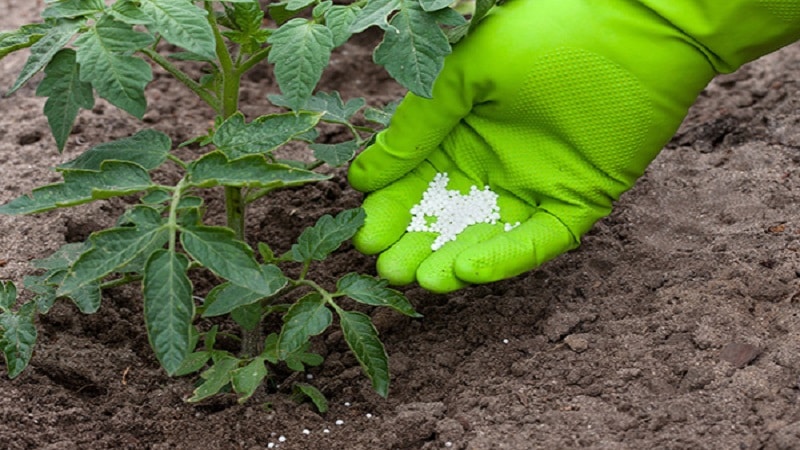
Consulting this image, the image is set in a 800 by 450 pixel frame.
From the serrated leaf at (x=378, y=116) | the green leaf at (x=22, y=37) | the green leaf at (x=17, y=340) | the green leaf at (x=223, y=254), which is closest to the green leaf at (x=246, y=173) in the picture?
the green leaf at (x=223, y=254)

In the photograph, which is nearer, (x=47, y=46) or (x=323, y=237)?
(x=47, y=46)

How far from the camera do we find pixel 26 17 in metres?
3.14

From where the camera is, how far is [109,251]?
1.42 m

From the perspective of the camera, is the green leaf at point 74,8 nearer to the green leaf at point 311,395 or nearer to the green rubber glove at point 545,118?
the green rubber glove at point 545,118

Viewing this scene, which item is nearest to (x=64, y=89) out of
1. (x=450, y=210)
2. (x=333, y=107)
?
(x=333, y=107)

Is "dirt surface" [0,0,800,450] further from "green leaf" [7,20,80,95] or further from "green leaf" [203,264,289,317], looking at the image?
"green leaf" [7,20,80,95]

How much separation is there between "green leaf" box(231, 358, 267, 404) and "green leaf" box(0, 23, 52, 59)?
571 mm

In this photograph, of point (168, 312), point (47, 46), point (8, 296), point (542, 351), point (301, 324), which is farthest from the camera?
point (542, 351)

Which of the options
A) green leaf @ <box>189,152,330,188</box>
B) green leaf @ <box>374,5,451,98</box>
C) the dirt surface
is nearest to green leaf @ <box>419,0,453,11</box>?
green leaf @ <box>374,5,451,98</box>

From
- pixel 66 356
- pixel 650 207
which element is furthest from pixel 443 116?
pixel 66 356

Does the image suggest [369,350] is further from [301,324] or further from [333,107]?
[333,107]

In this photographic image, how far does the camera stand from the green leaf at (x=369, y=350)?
165 cm

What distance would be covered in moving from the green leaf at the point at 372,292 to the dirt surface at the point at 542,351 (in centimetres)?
19

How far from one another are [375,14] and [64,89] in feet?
1.46
